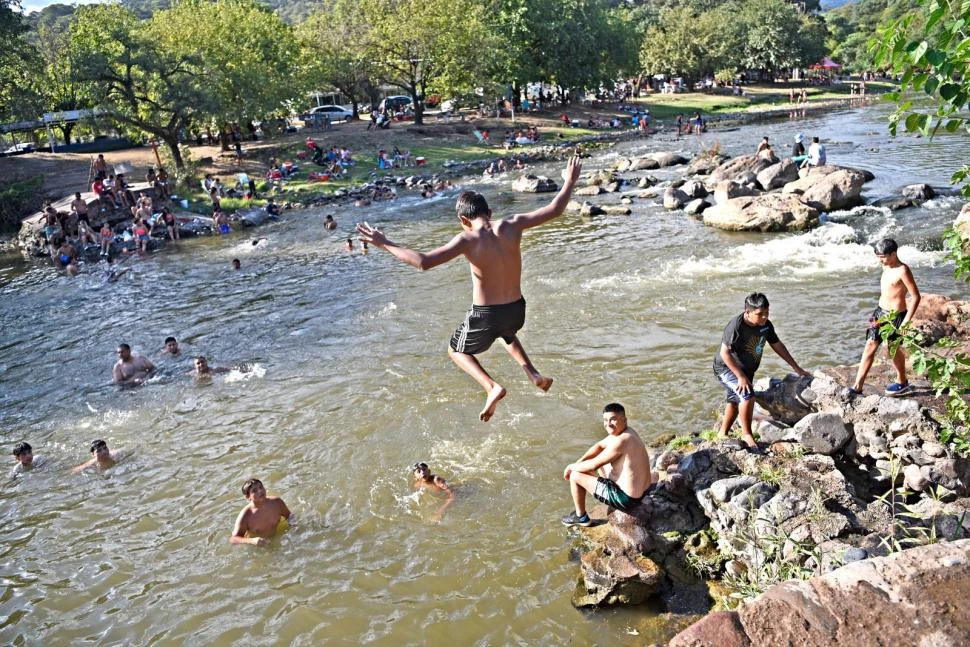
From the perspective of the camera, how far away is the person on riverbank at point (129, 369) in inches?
564

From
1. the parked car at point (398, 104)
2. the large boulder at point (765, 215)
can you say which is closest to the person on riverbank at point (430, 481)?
the large boulder at point (765, 215)

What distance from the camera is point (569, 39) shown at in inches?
2333

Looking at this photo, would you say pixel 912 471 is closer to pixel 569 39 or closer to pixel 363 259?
pixel 363 259

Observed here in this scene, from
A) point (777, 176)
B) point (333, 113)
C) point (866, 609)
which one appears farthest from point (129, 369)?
point (333, 113)

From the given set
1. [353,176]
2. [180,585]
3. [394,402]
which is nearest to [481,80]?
[353,176]

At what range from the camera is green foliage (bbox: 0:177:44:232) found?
3300cm

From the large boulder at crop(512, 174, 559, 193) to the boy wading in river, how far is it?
1087 inches

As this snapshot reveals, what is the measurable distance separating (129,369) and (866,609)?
13.9 m

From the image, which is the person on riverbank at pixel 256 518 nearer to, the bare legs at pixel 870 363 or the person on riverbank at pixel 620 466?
the person on riverbank at pixel 620 466

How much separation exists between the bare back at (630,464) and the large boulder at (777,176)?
23436 millimetres

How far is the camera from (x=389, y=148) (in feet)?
148

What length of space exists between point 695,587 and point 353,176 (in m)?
35.7

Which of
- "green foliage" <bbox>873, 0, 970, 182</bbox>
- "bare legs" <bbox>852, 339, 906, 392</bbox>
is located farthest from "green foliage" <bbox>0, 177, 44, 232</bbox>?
"green foliage" <bbox>873, 0, 970, 182</bbox>

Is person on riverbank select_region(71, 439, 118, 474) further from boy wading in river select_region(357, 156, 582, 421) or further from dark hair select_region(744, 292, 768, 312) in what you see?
dark hair select_region(744, 292, 768, 312)
